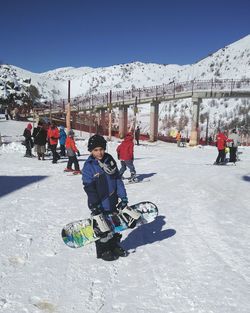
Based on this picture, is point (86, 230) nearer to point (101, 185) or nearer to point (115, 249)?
point (115, 249)

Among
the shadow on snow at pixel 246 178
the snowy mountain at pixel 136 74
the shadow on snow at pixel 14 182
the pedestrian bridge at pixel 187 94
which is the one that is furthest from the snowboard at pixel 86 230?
the snowy mountain at pixel 136 74

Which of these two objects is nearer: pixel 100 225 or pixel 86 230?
pixel 100 225

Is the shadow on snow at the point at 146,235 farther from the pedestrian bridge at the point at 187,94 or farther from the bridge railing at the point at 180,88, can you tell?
the bridge railing at the point at 180,88

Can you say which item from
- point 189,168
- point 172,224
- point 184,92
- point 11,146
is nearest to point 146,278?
point 172,224

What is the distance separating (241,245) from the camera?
17.7 ft

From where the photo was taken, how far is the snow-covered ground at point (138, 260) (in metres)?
3.68

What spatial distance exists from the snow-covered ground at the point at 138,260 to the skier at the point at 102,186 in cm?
25

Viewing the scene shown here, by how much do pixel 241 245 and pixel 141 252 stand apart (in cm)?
162

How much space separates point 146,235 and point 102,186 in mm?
1658

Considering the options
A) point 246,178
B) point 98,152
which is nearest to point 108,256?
point 98,152

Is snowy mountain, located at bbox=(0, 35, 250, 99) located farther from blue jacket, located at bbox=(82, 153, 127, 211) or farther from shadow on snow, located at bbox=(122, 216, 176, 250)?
blue jacket, located at bbox=(82, 153, 127, 211)

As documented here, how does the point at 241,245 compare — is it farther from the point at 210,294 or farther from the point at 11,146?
the point at 11,146

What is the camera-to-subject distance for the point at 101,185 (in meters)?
4.64

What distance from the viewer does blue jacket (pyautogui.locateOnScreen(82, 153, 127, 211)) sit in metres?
4.59
